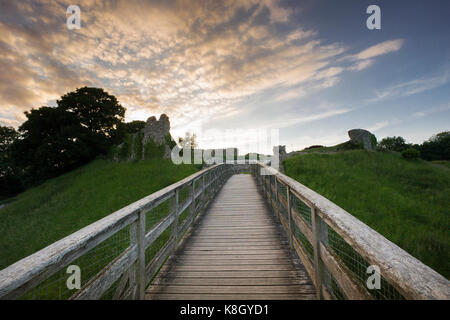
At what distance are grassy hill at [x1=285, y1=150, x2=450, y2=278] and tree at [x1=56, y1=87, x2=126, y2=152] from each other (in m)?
22.2

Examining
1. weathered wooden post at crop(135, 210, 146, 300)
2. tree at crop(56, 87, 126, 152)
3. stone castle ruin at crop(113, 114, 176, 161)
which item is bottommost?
weathered wooden post at crop(135, 210, 146, 300)

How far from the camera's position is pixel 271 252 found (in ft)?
10.5

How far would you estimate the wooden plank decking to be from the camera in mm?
2295

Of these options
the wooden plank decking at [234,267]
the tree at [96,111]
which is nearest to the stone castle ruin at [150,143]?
the tree at [96,111]

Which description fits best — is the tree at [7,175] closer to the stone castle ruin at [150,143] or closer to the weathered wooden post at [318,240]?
the stone castle ruin at [150,143]

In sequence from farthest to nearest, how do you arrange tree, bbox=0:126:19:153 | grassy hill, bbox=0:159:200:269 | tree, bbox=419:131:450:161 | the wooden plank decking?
1. tree, bbox=419:131:450:161
2. tree, bbox=0:126:19:153
3. grassy hill, bbox=0:159:200:269
4. the wooden plank decking

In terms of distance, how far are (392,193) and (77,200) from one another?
20810mm

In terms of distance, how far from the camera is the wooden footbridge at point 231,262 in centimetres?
97

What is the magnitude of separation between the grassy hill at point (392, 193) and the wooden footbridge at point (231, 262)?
5.19 m

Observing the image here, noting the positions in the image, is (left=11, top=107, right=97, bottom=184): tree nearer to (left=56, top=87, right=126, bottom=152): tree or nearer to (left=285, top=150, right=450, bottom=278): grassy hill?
(left=56, top=87, right=126, bottom=152): tree

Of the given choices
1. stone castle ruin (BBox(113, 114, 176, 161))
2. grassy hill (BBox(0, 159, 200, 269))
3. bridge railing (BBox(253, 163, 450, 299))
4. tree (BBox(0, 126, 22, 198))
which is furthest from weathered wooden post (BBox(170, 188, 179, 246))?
tree (BBox(0, 126, 22, 198))

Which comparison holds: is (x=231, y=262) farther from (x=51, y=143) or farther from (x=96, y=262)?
(x=51, y=143)

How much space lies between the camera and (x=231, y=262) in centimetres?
296
